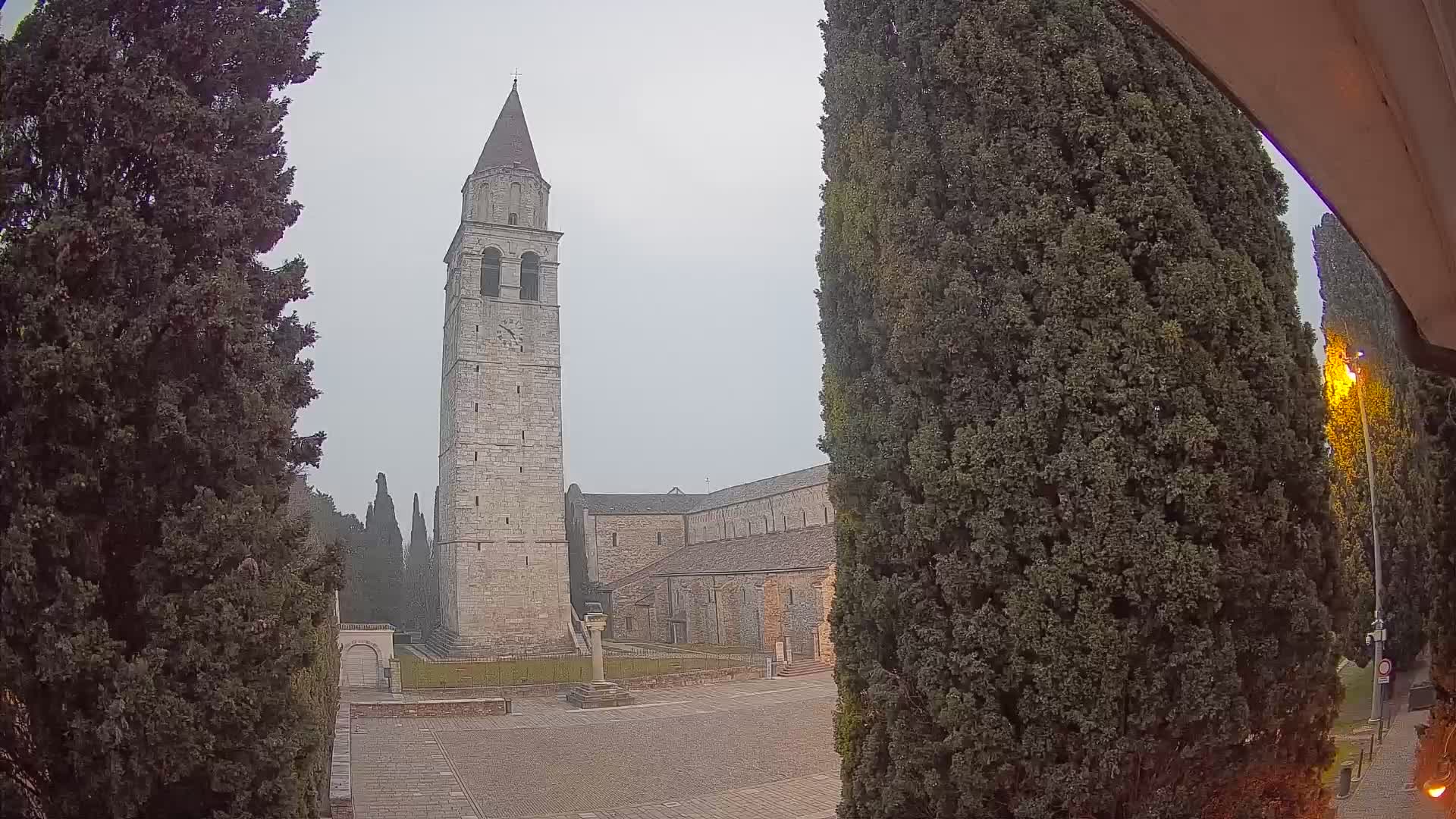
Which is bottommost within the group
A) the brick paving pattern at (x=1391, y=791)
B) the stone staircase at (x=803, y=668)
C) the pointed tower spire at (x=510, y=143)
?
the stone staircase at (x=803, y=668)

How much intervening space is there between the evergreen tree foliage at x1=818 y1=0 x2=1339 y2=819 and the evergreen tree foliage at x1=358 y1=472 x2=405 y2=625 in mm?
39115

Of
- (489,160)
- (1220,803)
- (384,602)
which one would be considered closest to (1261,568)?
(1220,803)

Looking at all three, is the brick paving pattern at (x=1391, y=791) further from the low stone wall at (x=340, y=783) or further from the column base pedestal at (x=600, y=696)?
the column base pedestal at (x=600, y=696)

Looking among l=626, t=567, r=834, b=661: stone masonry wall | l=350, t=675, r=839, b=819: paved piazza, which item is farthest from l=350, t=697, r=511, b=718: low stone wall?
l=626, t=567, r=834, b=661: stone masonry wall

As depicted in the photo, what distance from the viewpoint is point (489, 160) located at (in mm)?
36438

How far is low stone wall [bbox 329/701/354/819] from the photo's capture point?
1005cm

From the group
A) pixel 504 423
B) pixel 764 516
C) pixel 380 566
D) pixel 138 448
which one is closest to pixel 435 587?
pixel 380 566

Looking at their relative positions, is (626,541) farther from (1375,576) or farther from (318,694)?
(318,694)

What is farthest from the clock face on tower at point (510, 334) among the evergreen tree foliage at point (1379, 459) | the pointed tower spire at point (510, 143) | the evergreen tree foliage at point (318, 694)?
the evergreen tree foliage at point (1379, 459)

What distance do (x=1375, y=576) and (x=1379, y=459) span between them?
1829 mm

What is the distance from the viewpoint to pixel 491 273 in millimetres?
35969

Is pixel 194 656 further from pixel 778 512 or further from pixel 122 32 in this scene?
pixel 778 512

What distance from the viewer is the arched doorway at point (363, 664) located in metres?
25.7

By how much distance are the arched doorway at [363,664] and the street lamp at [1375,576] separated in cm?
2394
